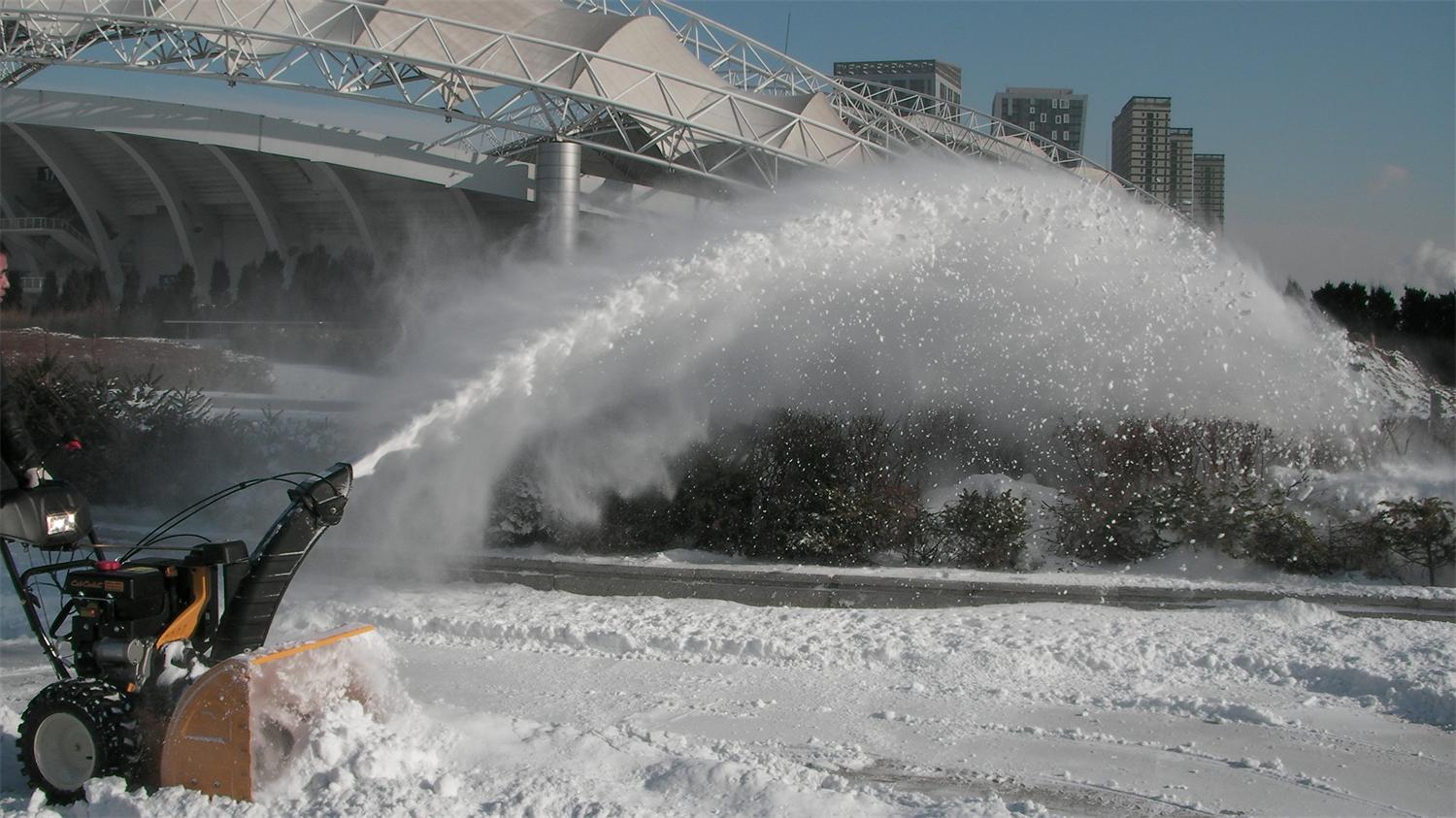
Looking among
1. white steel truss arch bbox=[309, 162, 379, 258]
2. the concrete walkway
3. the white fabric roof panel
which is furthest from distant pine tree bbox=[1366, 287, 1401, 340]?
white steel truss arch bbox=[309, 162, 379, 258]

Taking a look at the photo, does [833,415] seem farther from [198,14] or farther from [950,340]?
[198,14]

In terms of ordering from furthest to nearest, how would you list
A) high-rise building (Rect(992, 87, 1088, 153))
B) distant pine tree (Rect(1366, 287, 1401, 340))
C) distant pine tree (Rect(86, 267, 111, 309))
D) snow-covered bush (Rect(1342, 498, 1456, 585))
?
high-rise building (Rect(992, 87, 1088, 153)) → distant pine tree (Rect(86, 267, 111, 309)) → distant pine tree (Rect(1366, 287, 1401, 340)) → snow-covered bush (Rect(1342, 498, 1456, 585))

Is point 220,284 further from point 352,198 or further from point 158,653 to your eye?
point 158,653

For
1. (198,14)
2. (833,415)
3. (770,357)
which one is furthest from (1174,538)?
(198,14)

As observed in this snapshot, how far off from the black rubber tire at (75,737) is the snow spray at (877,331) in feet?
13.1

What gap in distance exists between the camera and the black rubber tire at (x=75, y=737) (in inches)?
159

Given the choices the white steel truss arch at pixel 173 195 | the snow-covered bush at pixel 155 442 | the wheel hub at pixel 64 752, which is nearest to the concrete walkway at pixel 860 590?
the wheel hub at pixel 64 752

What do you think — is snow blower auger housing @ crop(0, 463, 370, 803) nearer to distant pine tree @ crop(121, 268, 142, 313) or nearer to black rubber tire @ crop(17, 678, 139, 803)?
black rubber tire @ crop(17, 678, 139, 803)

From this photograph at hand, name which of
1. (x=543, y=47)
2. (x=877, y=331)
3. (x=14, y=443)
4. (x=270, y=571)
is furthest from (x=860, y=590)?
(x=543, y=47)

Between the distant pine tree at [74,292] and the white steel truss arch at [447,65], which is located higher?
the white steel truss arch at [447,65]

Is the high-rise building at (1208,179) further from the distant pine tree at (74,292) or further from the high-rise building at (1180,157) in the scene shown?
the distant pine tree at (74,292)

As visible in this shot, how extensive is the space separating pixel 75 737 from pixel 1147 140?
78946mm

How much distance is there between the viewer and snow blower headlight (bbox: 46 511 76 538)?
4.02 m

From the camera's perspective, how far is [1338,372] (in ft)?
35.7
